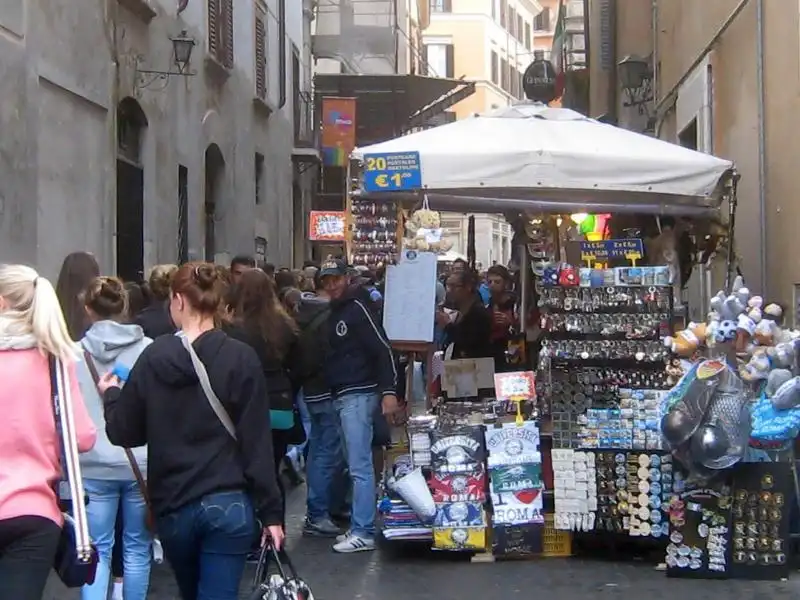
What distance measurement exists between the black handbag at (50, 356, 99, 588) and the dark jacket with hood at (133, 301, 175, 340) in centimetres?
319

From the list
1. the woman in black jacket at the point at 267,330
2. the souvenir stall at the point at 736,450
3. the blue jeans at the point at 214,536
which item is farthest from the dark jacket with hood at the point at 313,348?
the blue jeans at the point at 214,536

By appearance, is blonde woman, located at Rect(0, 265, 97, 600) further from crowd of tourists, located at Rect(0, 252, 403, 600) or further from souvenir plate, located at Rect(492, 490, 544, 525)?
souvenir plate, located at Rect(492, 490, 544, 525)

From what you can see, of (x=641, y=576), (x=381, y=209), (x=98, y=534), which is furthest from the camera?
(x=381, y=209)

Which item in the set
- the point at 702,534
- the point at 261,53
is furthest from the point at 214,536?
the point at 261,53

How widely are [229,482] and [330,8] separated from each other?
27620 mm

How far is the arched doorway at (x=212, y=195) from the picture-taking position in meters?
18.5

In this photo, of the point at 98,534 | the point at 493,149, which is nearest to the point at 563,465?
the point at 493,149

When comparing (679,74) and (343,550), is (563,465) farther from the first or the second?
(679,74)

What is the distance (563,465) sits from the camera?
23.9 feet

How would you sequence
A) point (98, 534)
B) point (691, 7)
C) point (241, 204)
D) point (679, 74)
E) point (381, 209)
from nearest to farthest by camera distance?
point (98, 534)
point (381, 209)
point (691, 7)
point (679, 74)
point (241, 204)

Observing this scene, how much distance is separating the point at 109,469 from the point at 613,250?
13.5ft

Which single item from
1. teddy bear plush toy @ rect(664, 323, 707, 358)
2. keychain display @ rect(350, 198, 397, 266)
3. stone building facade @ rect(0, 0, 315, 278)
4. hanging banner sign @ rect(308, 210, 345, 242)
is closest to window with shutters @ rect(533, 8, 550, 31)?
stone building facade @ rect(0, 0, 315, 278)

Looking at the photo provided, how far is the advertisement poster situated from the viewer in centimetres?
2659

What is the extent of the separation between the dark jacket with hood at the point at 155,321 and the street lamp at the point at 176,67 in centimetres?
727
